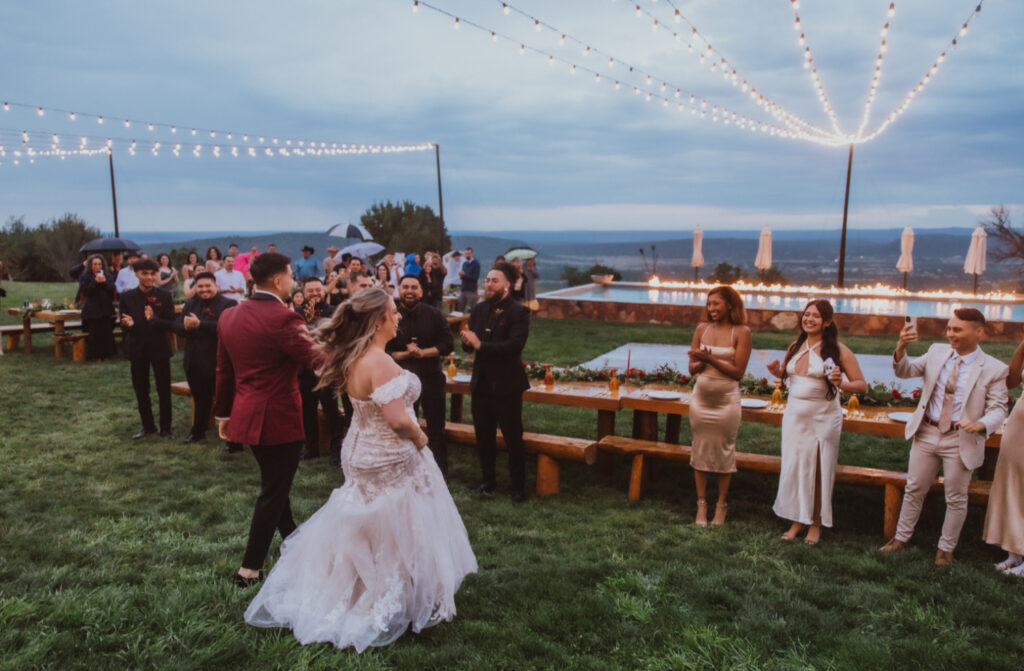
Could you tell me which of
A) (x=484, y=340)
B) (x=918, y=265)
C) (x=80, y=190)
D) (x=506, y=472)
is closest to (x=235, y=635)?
(x=484, y=340)

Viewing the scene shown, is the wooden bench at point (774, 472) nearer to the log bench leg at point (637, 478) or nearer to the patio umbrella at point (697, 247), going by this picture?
the log bench leg at point (637, 478)

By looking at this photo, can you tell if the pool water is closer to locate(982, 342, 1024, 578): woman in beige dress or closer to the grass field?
locate(982, 342, 1024, 578): woman in beige dress

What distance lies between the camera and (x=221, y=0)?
12.3 m

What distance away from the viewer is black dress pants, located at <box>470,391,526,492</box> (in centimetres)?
516

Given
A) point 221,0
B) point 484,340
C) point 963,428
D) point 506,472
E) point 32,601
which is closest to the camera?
point 32,601

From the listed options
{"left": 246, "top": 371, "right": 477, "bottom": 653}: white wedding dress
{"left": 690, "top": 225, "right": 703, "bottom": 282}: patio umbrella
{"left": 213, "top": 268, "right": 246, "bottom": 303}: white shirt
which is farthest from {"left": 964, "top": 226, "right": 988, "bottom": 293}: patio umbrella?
{"left": 246, "top": 371, "right": 477, "bottom": 653}: white wedding dress

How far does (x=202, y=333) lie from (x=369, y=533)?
3940mm

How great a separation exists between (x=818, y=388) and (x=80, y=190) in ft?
136

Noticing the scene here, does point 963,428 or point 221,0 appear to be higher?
point 221,0

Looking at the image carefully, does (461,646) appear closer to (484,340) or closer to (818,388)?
(484,340)

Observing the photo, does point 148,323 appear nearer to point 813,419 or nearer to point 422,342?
point 422,342

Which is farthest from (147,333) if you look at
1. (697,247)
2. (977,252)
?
(977,252)

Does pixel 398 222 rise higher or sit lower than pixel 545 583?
higher

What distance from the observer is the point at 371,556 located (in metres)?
3.17
